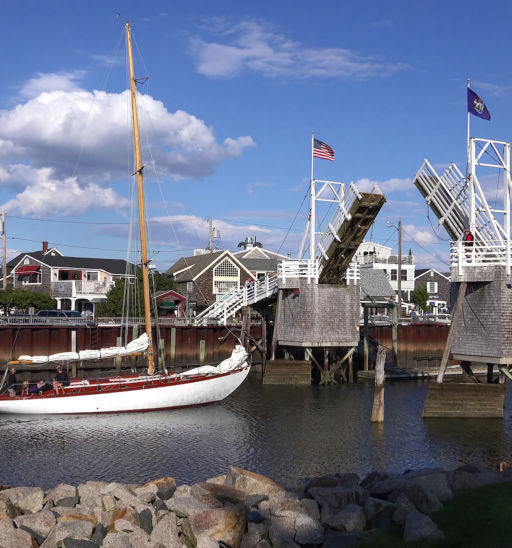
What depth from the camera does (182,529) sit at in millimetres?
13391

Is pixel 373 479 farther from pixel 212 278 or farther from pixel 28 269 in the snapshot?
pixel 28 269

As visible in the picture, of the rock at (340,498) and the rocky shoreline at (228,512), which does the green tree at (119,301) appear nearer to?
the rocky shoreline at (228,512)

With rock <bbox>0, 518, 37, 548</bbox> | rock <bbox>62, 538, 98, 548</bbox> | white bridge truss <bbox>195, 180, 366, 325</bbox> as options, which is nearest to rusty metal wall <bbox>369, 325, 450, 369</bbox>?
white bridge truss <bbox>195, 180, 366, 325</bbox>

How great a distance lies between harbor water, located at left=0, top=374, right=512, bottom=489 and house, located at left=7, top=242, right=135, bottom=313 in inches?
1540

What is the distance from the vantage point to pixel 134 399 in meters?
31.1

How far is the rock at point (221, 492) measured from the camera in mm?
14766

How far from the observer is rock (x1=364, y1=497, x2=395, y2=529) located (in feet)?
42.1

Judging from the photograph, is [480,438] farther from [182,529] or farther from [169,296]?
[169,296]

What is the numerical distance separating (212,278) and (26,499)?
57.4 meters

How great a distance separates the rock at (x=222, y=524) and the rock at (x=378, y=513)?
7.74 ft

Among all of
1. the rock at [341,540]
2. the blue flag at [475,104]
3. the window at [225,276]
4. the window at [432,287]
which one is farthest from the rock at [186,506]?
the window at [432,287]

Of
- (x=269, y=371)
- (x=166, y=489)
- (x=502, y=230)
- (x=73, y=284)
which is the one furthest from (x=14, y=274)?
(x=166, y=489)

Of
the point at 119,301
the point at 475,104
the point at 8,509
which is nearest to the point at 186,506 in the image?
the point at 8,509

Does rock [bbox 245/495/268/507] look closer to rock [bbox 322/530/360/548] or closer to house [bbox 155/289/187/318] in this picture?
rock [bbox 322/530/360/548]
